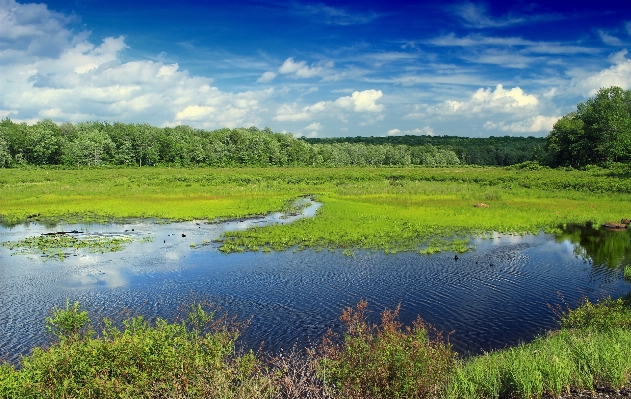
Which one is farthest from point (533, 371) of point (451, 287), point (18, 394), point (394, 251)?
point (394, 251)

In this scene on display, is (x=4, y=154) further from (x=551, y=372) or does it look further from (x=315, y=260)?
(x=551, y=372)

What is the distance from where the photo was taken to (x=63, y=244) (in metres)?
33.5

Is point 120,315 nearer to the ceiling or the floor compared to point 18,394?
nearer to the floor

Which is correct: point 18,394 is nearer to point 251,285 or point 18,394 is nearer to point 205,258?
point 251,285

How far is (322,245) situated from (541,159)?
87.7 m

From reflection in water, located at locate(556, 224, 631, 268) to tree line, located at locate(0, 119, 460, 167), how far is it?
347 feet

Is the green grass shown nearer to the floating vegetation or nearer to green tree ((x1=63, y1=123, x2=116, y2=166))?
the floating vegetation

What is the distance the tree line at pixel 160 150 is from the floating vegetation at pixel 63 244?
85.6m

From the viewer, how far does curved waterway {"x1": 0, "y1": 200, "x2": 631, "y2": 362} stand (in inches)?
727

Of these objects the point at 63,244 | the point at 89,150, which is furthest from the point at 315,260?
the point at 89,150

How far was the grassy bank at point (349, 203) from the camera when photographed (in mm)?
36250

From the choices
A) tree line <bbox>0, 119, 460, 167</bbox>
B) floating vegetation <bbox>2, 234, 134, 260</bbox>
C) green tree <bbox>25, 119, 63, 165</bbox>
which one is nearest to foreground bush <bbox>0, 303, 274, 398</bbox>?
floating vegetation <bbox>2, 234, 134, 260</bbox>

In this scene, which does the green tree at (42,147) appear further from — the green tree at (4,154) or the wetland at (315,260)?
the wetland at (315,260)

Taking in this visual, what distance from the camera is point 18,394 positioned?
9.77 m
